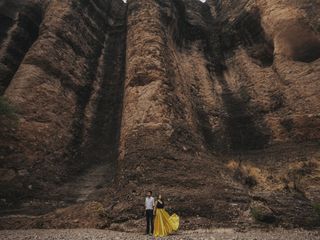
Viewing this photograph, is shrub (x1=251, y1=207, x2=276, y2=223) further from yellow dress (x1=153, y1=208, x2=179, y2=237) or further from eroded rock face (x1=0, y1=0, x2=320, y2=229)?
yellow dress (x1=153, y1=208, x2=179, y2=237)

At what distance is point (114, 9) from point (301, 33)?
43.8 ft

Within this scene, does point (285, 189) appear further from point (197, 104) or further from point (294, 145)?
point (197, 104)

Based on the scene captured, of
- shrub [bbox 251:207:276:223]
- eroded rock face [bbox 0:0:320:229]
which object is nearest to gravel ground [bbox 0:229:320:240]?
shrub [bbox 251:207:276:223]

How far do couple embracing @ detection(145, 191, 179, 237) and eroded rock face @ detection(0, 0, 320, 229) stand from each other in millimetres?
746

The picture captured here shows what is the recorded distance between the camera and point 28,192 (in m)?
10.5

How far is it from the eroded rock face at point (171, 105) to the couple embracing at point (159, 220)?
29.4 inches

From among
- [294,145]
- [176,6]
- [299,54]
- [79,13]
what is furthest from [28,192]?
[176,6]

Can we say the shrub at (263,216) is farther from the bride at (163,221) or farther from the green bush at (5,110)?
the green bush at (5,110)

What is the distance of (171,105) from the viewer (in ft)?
40.5

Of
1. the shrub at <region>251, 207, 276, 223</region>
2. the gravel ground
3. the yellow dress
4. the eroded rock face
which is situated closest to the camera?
the gravel ground

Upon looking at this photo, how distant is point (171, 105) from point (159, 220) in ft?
17.8

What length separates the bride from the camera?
25.3ft

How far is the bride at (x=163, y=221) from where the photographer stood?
25.3 feet

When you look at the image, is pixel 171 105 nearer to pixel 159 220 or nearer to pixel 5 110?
pixel 159 220
